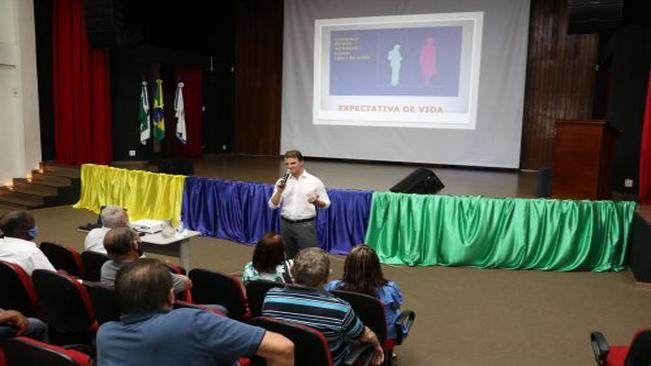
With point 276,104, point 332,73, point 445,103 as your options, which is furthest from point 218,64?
point 445,103

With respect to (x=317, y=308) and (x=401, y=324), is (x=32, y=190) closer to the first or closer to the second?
(x=401, y=324)

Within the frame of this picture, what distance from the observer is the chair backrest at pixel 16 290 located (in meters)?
2.74

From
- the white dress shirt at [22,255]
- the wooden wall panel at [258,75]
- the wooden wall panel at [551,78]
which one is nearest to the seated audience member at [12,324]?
the white dress shirt at [22,255]

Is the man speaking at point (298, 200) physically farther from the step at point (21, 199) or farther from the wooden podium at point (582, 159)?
the step at point (21, 199)

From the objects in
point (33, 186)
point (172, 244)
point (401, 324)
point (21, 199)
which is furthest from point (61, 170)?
point (401, 324)

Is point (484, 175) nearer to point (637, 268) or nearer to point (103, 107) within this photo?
point (637, 268)

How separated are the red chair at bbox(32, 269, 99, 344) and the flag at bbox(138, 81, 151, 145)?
8.13 m

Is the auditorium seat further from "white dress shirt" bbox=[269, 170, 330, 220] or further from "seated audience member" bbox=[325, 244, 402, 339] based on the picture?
"white dress shirt" bbox=[269, 170, 330, 220]

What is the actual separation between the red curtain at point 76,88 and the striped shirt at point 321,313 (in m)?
8.33

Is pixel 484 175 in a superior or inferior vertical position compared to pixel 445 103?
inferior

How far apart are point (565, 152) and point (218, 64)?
9.22 metres

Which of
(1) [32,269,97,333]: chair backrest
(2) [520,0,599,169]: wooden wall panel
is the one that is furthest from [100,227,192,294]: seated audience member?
(2) [520,0,599,169]: wooden wall panel

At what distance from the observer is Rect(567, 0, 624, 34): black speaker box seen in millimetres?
6207

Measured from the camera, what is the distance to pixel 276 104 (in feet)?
42.4
